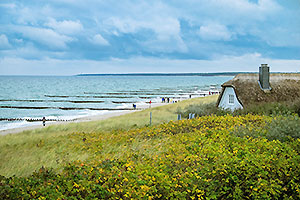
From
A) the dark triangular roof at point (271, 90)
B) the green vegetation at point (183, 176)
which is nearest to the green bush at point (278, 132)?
the green vegetation at point (183, 176)

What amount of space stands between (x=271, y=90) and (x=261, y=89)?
33.4 inches

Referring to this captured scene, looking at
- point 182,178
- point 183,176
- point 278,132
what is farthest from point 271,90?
point 182,178

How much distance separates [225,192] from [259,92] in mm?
20588

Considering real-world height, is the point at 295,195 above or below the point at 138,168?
below

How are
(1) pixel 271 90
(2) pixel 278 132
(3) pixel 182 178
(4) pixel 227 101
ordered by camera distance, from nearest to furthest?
(3) pixel 182 178 → (2) pixel 278 132 → (1) pixel 271 90 → (4) pixel 227 101

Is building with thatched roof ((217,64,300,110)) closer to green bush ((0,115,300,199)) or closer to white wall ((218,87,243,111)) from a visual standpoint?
white wall ((218,87,243,111))

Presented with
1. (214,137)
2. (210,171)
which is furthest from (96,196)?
(214,137)

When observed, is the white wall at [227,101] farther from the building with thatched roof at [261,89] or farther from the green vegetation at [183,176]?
the green vegetation at [183,176]

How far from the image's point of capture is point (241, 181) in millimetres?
6480

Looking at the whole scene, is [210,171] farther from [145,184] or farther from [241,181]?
[145,184]

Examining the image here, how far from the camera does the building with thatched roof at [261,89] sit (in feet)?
81.6

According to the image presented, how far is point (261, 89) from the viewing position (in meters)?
25.3

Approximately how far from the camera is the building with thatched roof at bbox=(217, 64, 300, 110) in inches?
979

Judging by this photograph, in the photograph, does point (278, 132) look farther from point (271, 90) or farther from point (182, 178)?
point (271, 90)
